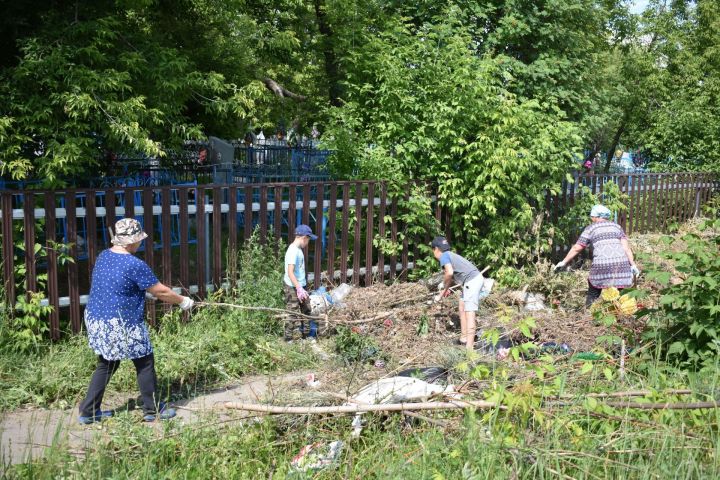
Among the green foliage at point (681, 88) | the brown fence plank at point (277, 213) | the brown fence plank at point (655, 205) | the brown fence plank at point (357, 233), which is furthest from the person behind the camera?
the green foliage at point (681, 88)

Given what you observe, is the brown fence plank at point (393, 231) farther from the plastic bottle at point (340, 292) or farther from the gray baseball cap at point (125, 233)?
the gray baseball cap at point (125, 233)

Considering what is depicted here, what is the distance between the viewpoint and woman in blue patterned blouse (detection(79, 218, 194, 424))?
545 centimetres

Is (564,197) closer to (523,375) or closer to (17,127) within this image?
(523,375)

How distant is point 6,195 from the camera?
6457 millimetres

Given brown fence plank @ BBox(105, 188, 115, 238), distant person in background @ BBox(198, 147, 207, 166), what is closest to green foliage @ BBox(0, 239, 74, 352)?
brown fence plank @ BBox(105, 188, 115, 238)

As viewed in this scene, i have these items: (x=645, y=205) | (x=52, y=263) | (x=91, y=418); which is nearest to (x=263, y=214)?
(x=52, y=263)

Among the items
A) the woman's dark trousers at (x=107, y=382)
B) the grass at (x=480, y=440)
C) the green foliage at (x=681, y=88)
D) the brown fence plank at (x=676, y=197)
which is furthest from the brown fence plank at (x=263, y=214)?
the green foliage at (x=681, y=88)

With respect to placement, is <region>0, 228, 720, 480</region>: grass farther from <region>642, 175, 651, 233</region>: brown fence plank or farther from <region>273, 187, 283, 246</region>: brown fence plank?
<region>642, 175, 651, 233</region>: brown fence plank

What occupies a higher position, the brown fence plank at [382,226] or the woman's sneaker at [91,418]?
the brown fence plank at [382,226]

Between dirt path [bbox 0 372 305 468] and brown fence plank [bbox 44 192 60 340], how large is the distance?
4.16 ft

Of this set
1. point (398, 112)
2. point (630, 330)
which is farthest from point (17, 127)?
point (630, 330)

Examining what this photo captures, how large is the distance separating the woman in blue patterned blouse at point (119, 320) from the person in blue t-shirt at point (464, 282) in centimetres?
336

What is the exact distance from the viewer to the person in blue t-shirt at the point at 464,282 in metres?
7.81

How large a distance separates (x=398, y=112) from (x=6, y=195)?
516 centimetres
